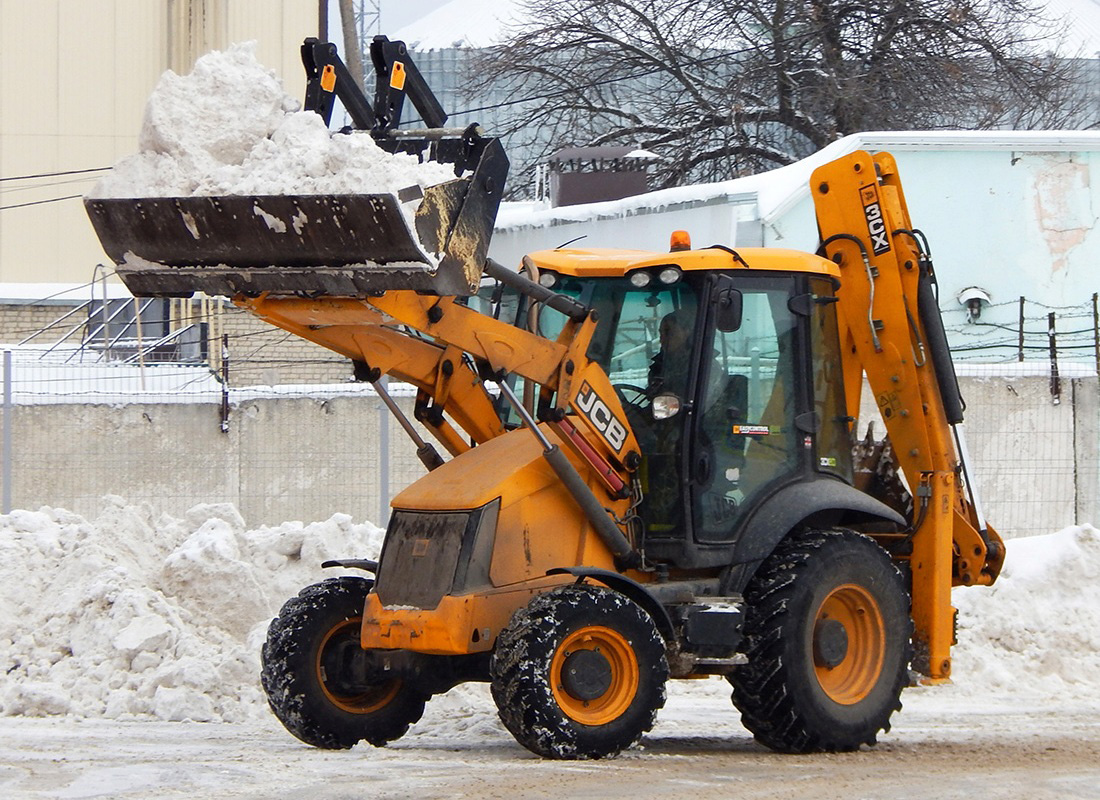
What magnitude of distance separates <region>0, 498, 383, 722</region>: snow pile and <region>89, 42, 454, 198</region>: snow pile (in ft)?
11.6

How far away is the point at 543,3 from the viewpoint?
29.9 metres

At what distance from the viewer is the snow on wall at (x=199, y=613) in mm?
9234

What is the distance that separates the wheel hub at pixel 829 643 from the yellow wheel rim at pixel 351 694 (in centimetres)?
201

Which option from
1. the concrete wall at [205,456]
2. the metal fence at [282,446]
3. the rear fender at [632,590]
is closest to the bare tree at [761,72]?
the metal fence at [282,446]

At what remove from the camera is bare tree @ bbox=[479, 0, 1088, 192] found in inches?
1083

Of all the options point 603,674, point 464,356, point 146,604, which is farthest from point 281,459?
point 603,674

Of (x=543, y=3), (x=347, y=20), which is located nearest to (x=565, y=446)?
(x=347, y=20)

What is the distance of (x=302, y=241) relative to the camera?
6543mm

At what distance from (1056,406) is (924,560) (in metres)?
7.71

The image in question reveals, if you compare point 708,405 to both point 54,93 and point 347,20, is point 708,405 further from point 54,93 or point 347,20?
point 54,93

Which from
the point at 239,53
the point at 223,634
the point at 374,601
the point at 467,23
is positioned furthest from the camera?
the point at 467,23

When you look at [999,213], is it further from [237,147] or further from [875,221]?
[237,147]

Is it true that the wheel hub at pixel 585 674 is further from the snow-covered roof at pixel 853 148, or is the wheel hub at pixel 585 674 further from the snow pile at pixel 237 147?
the snow-covered roof at pixel 853 148

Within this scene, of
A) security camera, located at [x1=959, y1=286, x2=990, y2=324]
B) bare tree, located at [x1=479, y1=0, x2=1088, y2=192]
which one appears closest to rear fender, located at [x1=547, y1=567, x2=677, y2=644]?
security camera, located at [x1=959, y1=286, x2=990, y2=324]
